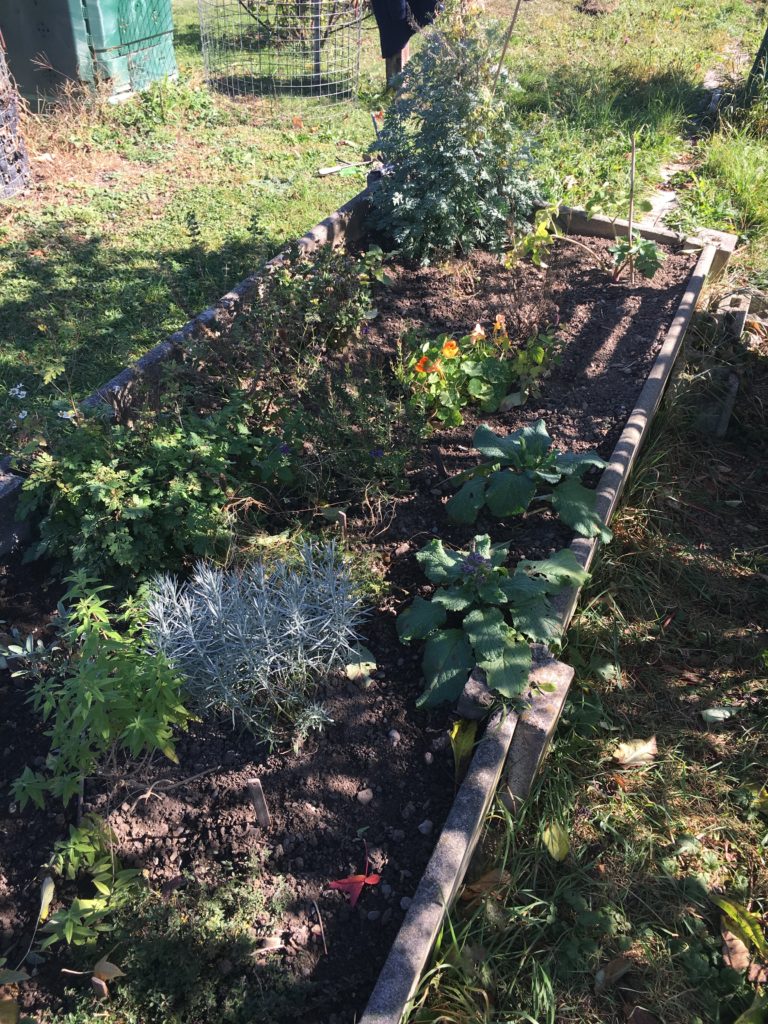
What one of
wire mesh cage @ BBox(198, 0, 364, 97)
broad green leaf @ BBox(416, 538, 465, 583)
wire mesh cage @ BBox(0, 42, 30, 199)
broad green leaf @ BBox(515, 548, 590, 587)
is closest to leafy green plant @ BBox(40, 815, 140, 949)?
broad green leaf @ BBox(416, 538, 465, 583)

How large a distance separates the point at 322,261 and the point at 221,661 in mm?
2410

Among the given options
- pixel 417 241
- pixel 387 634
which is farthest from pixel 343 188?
pixel 387 634

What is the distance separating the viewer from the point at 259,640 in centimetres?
239

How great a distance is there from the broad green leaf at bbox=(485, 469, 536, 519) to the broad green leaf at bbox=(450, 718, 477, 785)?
925 millimetres

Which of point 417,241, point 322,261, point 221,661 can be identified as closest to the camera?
point 221,661

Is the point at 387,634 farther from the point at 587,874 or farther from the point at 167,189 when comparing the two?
the point at 167,189

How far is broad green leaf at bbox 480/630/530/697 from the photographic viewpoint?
94.1 inches

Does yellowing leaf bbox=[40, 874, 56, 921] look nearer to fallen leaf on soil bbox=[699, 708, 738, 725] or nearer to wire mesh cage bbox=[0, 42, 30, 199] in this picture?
fallen leaf on soil bbox=[699, 708, 738, 725]

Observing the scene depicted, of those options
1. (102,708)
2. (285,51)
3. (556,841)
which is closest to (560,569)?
(556,841)

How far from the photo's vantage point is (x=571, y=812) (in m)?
2.54

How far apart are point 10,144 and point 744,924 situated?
6.42 meters

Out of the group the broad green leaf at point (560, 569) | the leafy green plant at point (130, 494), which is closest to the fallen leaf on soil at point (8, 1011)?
the leafy green plant at point (130, 494)

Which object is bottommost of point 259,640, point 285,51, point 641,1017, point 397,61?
point 641,1017

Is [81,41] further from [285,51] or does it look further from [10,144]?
[285,51]
